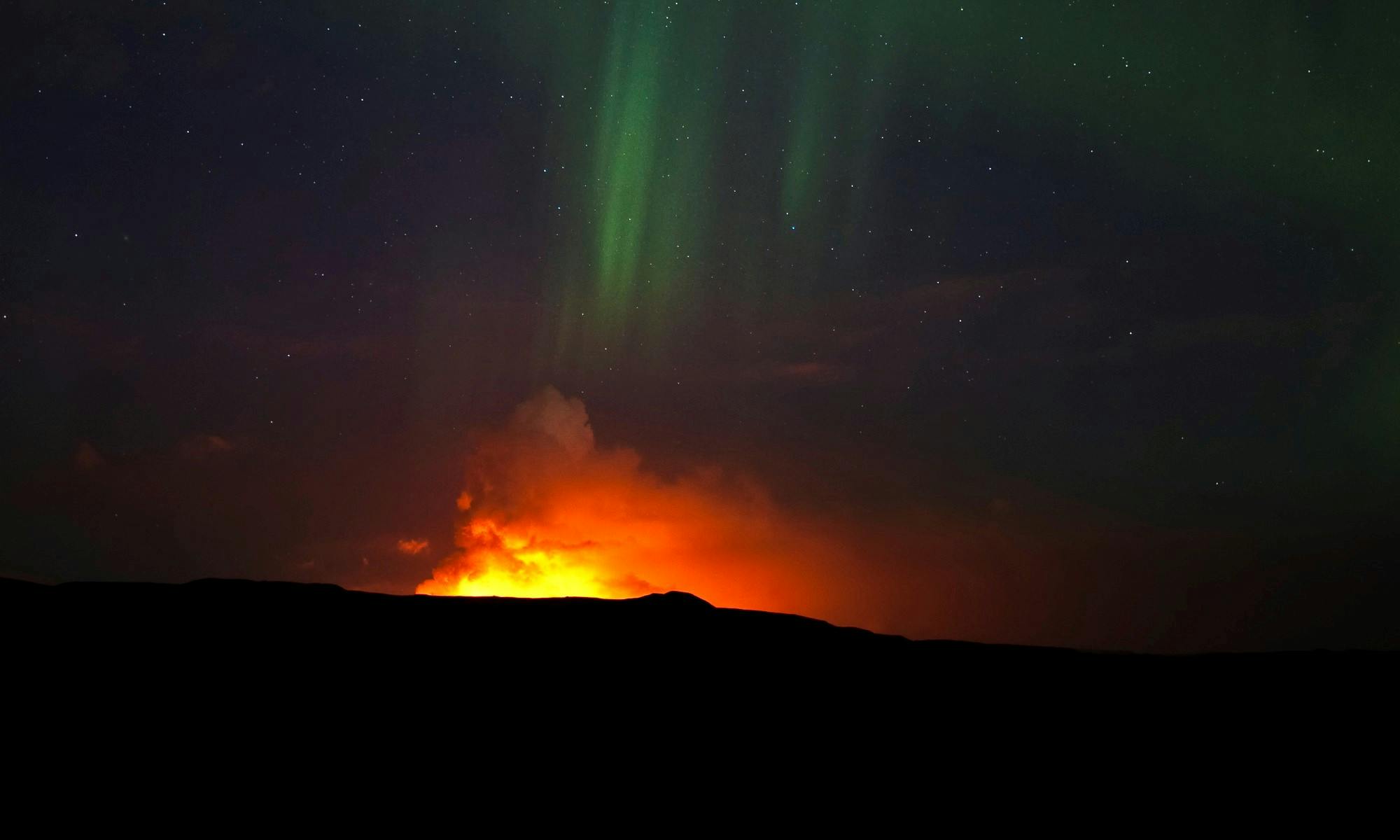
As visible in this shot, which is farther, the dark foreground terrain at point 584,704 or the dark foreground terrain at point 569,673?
→ the dark foreground terrain at point 569,673

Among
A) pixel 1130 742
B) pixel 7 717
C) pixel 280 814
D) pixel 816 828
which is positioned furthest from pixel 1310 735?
pixel 7 717

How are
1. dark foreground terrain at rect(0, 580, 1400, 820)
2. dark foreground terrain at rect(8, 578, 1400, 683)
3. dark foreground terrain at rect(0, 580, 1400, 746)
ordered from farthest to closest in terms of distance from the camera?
dark foreground terrain at rect(8, 578, 1400, 683)
dark foreground terrain at rect(0, 580, 1400, 746)
dark foreground terrain at rect(0, 580, 1400, 820)

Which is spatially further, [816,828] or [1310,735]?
[1310,735]

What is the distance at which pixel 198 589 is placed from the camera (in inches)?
407

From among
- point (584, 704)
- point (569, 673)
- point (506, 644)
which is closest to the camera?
point (584, 704)

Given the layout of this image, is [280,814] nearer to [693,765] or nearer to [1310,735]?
[693,765]

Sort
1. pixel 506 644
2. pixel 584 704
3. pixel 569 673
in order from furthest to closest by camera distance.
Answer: pixel 506 644 → pixel 569 673 → pixel 584 704

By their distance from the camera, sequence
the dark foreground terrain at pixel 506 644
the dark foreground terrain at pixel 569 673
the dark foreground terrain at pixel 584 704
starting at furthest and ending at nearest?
the dark foreground terrain at pixel 506 644
the dark foreground terrain at pixel 569 673
the dark foreground terrain at pixel 584 704

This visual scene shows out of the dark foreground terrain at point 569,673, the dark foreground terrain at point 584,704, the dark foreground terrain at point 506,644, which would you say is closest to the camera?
the dark foreground terrain at point 584,704

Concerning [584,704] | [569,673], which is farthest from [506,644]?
[584,704]

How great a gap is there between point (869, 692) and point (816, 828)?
9.15 feet

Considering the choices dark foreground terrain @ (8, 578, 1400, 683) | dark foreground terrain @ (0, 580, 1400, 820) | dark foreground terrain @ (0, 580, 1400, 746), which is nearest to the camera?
dark foreground terrain @ (0, 580, 1400, 820)

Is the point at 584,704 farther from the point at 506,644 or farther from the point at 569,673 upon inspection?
the point at 506,644

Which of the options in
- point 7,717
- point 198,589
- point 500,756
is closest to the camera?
point 7,717
